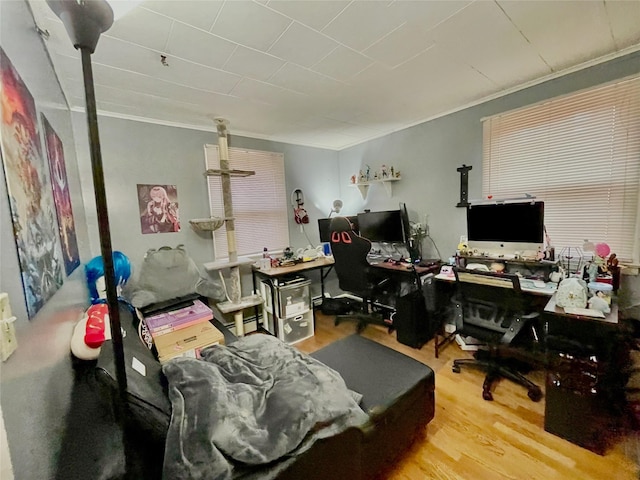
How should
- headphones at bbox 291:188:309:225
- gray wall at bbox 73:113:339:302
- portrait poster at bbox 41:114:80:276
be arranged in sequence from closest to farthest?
portrait poster at bbox 41:114:80:276
gray wall at bbox 73:113:339:302
headphones at bbox 291:188:309:225

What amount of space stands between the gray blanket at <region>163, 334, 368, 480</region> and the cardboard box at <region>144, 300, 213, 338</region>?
0.87m

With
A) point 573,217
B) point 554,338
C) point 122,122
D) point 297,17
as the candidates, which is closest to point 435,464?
point 554,338

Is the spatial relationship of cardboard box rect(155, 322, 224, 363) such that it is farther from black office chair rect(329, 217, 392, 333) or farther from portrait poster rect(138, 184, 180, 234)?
black office chair rect(329, 217, 392, 333)

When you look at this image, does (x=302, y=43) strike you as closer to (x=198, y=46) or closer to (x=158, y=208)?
(x=198, y=46)

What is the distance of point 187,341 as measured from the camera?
6.48 ft

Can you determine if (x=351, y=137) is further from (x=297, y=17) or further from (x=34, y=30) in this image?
(x=34, y=30)

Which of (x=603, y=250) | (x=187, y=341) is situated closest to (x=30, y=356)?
(x=187, y=341)

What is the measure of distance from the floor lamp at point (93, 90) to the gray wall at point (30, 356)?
0.20 meters

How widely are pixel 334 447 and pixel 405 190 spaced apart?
2.87m

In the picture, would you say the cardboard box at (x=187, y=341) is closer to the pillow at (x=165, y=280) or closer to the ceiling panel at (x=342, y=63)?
the pillow at (x=165, y=280)

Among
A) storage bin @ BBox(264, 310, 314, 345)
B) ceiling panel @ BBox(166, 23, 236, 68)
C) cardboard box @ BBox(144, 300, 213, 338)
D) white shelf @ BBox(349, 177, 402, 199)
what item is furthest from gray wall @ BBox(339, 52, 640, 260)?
cardboard box @ BBox(144, 300, 213, 338)

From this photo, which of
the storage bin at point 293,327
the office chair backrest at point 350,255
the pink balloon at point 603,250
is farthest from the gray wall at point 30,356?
the pink balloon at point 603,250

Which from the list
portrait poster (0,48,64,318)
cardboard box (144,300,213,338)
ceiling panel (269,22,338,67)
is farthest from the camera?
cardboard box (144,300,213,338)

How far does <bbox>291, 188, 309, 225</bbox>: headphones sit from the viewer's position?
3.72 m
